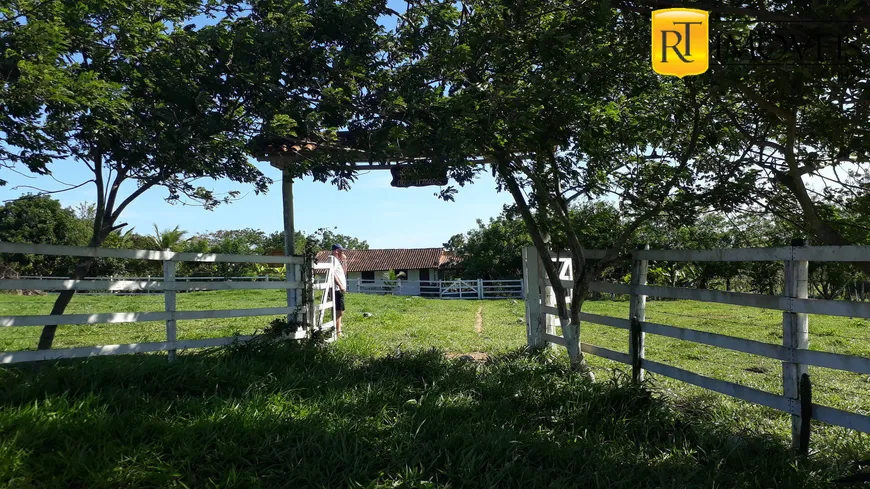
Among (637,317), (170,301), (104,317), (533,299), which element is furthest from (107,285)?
(637,317)

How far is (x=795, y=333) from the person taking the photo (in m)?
4.09

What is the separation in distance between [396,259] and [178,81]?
47573mm

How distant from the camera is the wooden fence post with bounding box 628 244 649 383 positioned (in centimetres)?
571

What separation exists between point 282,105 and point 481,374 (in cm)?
355

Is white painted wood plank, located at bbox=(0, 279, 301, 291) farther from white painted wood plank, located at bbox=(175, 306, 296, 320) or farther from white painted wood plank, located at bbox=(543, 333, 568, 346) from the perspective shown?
white painted wood plank, located at bbox=(543, 333, 568, 346)

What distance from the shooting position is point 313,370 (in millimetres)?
5867

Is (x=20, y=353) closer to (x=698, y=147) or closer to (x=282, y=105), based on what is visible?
(x=282, y=105)

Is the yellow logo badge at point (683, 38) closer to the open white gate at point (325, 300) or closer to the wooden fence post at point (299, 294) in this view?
the wooden fence post at point (299, 294)

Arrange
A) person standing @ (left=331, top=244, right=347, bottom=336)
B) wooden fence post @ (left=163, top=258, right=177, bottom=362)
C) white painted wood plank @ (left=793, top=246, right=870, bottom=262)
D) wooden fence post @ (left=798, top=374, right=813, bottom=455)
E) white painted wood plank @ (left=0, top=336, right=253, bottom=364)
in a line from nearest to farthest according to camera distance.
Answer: white painted wood plank @ (left=793, top=246, right=870, bottom=262) → wooden fence post @ (left=798, top=374, right=813, bottom=455) → white painted wood plank @ (left=0, top=336, right=253, bottom=364) → wooden fence post @ (left=163, top=258, right=177, bottom=362) → person standing @ (left=331, top=244, right=347, bottom=336)

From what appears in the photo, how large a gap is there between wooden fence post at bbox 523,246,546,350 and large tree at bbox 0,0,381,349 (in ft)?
11.4

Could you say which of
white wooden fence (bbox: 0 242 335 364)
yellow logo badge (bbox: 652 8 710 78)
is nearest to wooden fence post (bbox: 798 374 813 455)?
yellow logo badge (bbox: 652 8 710 78)

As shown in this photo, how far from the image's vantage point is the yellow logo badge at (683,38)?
4277mm

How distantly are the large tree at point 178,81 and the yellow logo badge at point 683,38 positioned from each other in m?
2.95

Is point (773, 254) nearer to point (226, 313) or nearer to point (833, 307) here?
point (833, 307)
